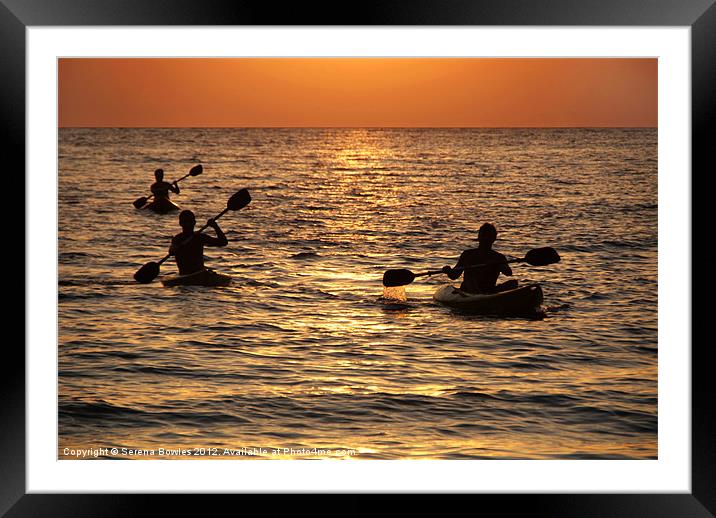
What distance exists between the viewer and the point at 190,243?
10.6 metres

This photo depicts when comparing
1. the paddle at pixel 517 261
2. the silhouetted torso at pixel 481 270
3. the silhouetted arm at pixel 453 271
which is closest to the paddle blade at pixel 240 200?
the paddle at pixel 517 261

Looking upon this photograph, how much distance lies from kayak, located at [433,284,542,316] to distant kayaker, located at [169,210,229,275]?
258 centimetres

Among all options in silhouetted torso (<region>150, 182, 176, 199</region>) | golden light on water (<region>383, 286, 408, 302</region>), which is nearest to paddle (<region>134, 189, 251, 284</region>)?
golden light on water (<region>383, 286, 408, 302</region>)

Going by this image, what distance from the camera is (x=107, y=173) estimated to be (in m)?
33.1

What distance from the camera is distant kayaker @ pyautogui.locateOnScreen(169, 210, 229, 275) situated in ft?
33.0

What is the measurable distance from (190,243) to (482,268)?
3.38 m

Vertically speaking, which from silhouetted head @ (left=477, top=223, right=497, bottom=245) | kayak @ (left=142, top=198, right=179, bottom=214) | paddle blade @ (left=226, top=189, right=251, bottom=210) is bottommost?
silhouetted head @ (left=477, top=223, right=497, bottom=245)

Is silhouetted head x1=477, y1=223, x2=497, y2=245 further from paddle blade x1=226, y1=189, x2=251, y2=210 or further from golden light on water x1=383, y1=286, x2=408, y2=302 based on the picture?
golden light on water x1=383, y1=286, x2=408, y2=302

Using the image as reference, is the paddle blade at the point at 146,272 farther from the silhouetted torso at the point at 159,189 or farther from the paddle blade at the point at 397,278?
the silhouetted torso at the point at 159,189

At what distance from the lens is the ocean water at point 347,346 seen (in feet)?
21.8

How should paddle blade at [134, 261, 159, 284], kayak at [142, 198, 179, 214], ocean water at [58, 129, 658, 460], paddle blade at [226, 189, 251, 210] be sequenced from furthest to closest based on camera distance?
kayak at [142, 198, 179, 214] < paddle blade at [226, 189, 251, 210] < paddle blade at [134, 261, 159, 284] < ocean water at [58, 129, 658, 460]

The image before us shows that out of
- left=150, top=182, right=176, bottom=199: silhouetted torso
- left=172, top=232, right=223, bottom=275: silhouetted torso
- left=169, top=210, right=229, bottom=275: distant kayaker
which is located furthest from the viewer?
left=150, top=182, right=176, bottom=199: silhouetted torso
